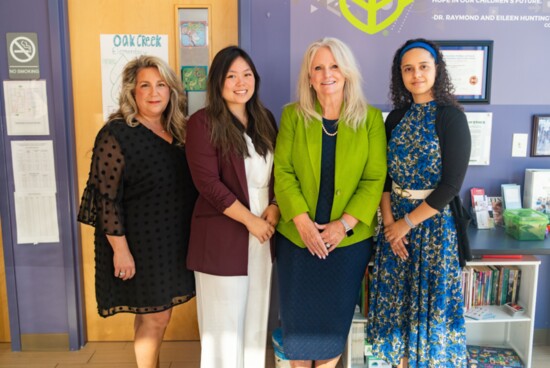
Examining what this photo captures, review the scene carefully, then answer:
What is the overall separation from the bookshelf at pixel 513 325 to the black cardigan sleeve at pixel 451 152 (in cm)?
64

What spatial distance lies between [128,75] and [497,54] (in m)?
1.89

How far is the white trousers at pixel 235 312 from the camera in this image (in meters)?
1.88

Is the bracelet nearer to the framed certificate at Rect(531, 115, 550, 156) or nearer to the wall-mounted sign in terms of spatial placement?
the framed certificate at Rect(531, 115, 550, 156)

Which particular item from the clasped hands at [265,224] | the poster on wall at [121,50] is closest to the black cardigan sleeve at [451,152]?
the clasped hands at [265,224]

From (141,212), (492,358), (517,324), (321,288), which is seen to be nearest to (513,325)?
(517,324)

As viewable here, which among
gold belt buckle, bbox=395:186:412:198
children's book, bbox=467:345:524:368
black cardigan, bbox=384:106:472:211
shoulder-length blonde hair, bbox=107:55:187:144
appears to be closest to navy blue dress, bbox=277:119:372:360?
gold belt buckle, bbox=395:186:412:198

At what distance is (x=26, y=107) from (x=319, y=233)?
175cm

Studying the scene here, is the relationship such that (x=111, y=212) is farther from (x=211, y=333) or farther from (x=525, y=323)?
(x=525, y=323)

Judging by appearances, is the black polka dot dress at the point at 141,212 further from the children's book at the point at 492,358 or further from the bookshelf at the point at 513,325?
the children's book at the point at 492,358

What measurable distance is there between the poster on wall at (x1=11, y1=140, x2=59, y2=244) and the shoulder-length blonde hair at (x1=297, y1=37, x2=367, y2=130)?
4.90 feet

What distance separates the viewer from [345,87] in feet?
6.04

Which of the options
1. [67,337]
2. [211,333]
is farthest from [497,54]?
[67,337]

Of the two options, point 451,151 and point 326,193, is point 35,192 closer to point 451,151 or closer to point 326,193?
point 326,193

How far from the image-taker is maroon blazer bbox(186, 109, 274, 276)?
5.89 feet
